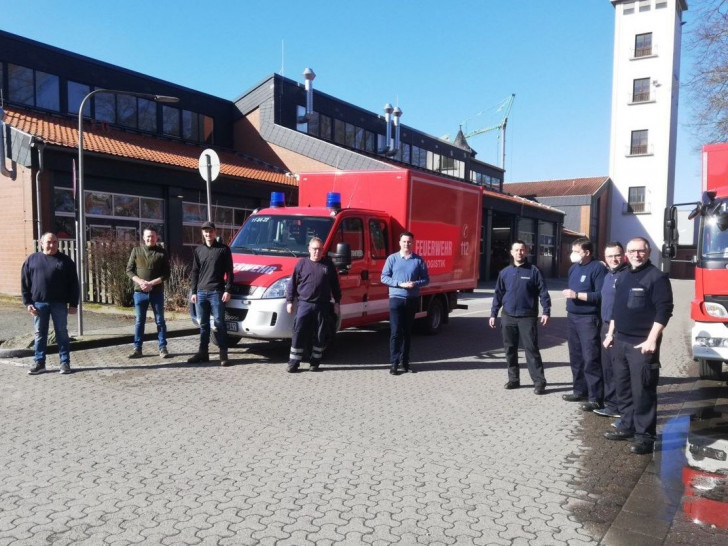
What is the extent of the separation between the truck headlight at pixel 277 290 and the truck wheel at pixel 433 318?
3.83 m

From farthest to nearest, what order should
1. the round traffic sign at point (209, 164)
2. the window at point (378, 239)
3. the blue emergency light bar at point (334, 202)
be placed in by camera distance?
the round traffic sign at point (209, 164) < the window at point (378, 239) < the blue emergency light bar at point (334, 202)

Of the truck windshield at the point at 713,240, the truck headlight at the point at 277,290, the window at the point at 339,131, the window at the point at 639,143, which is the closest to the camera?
the truck windshield at the point at 713,240

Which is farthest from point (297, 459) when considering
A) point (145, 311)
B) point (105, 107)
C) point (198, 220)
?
point (105, 107)

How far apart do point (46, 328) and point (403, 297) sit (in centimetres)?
449

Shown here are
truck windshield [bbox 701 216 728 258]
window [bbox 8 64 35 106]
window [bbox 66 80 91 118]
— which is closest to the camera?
truck windshield [bbox 701 216 728 258]

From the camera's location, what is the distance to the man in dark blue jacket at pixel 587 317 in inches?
240

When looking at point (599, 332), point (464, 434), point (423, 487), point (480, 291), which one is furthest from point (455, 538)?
point (480, 291)

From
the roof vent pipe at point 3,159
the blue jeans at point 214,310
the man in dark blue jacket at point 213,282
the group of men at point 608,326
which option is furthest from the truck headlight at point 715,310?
the roof vent pipe at point 3,159

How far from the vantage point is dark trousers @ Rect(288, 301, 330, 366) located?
Result: 755 centimetres

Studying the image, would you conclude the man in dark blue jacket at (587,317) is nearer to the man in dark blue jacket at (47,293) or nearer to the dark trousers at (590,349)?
the dark trousers at (590,349)

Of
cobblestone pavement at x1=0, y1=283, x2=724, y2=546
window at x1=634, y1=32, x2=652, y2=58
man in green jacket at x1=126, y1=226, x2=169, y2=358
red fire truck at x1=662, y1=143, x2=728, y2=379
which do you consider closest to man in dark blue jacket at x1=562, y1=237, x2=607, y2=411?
cobblestone pavement at x1=0, y1=283, x2=724, y2=546

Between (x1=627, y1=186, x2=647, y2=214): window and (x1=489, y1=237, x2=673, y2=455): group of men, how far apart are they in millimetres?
46130

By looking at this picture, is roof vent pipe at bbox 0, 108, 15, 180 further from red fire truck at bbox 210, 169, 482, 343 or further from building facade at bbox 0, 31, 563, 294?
Answer: red fire truck at bbox 210, 169, 482, 343

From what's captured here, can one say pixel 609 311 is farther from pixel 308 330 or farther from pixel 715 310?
pixel 308 330
